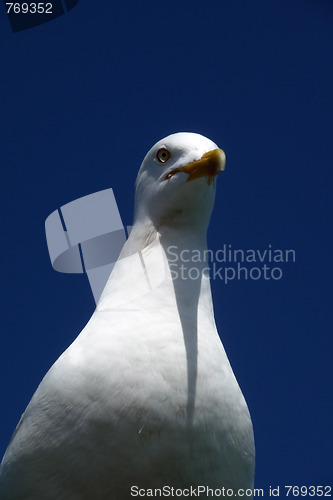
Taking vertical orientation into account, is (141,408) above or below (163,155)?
below

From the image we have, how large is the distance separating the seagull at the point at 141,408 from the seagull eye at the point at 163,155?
0.53 meters

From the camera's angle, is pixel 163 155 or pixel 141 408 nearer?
pixel 141 408

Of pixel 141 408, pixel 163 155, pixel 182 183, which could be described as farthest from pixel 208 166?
pixel 141 408

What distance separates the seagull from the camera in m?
4.02

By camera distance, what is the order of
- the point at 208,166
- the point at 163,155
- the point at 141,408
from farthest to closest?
1. the point at 163,155
2. the point at 208,166
3. the point at 141,408

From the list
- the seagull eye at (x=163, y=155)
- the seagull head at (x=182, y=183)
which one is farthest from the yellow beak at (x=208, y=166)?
the seagull eye at (x=163, y=155)

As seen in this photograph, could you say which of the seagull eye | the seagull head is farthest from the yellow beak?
the seagull eye

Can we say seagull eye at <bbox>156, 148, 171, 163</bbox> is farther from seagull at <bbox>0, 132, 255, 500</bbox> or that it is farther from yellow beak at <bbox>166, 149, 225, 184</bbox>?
seagull at <bbox>0, 132, 255, 500</bbox>

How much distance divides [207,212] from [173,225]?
33 cm

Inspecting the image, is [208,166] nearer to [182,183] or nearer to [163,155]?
[182,183]

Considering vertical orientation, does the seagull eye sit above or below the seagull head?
above

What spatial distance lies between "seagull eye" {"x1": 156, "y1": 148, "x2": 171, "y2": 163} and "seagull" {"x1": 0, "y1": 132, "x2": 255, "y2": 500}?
53 centimetres

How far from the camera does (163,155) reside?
5.52 m

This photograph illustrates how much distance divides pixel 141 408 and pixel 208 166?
1.88m
